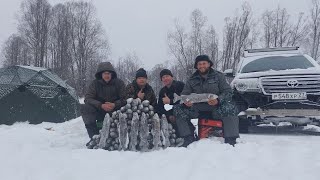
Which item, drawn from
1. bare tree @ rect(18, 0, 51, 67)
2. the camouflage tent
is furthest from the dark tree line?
the camouflage tent

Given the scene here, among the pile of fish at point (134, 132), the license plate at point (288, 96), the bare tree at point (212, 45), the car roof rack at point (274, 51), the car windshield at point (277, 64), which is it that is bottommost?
the pile of fish at point (134, 132)

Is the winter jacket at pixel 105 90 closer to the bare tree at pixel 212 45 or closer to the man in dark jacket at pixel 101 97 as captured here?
the man in dark jacket at pixel 101 97

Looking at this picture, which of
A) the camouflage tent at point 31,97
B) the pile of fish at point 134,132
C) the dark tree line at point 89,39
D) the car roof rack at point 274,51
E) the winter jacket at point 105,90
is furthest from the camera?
the dark tree line at point 89,39

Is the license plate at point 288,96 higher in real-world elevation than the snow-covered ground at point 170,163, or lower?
higher

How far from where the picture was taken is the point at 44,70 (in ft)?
36.1

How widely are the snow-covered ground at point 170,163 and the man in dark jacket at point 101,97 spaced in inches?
40.6

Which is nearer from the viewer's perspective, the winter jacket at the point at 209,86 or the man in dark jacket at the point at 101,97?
the winter jacket at the point at 209,86

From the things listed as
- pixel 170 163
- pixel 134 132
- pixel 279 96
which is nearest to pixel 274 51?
pixel 279 96

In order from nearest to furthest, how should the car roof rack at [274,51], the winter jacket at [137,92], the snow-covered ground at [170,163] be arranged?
1. the snow-covered ground at [170,163]
2. the winter jacket at [137,92]
3. the car roof rack at [274,51]

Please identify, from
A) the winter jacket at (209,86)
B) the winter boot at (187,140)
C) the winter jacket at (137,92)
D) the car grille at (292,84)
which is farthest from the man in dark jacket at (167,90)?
the car grille at (292,84)

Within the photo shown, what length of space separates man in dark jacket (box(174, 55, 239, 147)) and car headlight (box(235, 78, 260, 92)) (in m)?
1.43

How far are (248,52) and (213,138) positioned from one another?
4009 mm

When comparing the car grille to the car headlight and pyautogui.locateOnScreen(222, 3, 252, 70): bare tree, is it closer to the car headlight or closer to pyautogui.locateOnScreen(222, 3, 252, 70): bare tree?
the car headlight

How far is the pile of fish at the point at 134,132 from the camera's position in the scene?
458 centimetres
